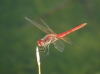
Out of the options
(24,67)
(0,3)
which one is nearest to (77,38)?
(24,67)

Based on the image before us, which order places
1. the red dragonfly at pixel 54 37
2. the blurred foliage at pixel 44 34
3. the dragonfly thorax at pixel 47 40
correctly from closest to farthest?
the dragonfly thorax at pixel 47 40 → the red dragonfly at pixel 54 37 → the blurred foliage at pixel 44 34

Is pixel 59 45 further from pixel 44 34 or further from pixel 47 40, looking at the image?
pixel 44 34

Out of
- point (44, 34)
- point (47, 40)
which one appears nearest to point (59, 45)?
point (47, 40)

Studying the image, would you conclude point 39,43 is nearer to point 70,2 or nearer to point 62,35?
point 62,35

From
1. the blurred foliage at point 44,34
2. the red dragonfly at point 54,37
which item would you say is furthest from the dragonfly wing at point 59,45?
the blurred foliage at point 44,34

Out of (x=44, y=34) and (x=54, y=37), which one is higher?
(x=44, y=34)

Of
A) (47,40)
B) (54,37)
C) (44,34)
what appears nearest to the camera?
(47,40)

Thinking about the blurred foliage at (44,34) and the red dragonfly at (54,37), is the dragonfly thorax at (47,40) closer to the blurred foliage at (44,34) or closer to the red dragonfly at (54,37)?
the red dragonfly at (54,37)
